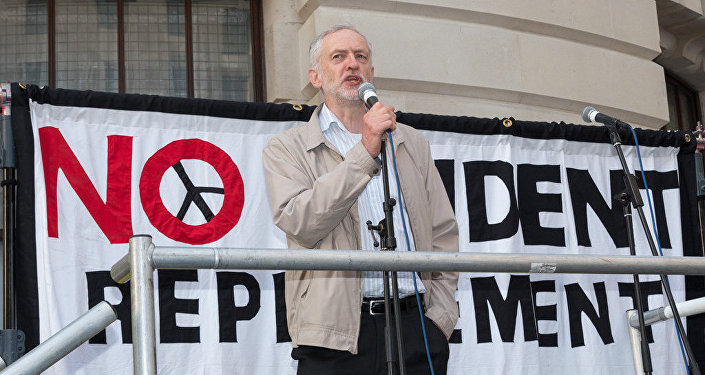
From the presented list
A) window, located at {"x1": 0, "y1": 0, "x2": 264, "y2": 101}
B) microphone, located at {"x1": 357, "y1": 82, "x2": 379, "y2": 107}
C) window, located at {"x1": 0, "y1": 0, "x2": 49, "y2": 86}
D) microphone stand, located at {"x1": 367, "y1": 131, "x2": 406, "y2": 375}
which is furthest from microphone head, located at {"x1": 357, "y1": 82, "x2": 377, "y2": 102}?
window, located at {"x1": 0, "y1": 0, "x2": 49, "y2": 86}

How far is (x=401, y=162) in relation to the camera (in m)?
4.10

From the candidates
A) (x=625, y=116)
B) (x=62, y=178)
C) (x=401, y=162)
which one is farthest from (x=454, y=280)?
(x=625, y=116)

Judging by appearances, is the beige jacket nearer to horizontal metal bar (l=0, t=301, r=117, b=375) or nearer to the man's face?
the man's face

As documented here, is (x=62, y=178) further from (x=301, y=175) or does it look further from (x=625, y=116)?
(x=625, y=116)

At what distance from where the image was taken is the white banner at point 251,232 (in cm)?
485

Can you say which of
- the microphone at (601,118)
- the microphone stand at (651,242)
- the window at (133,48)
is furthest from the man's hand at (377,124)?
the window at (133,48)

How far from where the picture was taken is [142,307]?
2.70 metres

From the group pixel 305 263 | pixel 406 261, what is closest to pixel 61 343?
pixel 305 263

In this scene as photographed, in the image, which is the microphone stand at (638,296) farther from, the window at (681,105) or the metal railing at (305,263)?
the window at (681,105)

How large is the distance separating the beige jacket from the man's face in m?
0.19

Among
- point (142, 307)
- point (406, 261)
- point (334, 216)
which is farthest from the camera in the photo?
point (334, 216)

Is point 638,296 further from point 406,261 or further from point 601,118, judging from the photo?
point 406,261

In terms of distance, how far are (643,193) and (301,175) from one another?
295 cm

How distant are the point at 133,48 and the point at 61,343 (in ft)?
12.4
